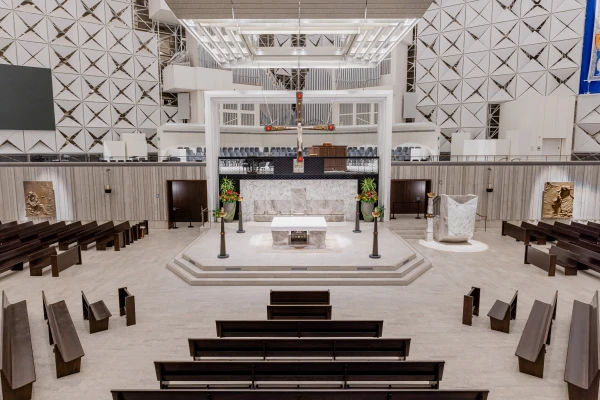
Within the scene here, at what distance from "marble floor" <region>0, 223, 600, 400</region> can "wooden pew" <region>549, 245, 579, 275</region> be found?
23cm

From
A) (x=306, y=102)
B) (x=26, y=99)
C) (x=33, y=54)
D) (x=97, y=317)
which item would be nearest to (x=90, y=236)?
(x=97, y=317)

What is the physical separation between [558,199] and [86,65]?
23.4 m

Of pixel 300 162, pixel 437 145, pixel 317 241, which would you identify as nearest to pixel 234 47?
pixel 300 162

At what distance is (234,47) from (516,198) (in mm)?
12995

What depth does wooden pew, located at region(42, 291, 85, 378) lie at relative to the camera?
5.33 meters

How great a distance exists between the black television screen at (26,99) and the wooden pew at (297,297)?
17.9m

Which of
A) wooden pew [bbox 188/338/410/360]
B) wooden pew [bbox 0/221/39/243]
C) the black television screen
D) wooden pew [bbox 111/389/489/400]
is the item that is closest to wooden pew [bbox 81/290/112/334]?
wooden pew [bbox 188/338/410/360]

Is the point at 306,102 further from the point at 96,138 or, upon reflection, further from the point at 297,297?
the point at 96,138

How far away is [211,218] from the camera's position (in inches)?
597

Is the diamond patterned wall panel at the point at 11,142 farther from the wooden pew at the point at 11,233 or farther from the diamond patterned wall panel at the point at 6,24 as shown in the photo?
the wooden pew at the point at 11,233

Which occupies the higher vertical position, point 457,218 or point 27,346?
point 457,218

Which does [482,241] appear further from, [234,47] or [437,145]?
[234,47]

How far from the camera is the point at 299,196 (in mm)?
15086

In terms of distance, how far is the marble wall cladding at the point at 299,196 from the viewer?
1509cm
